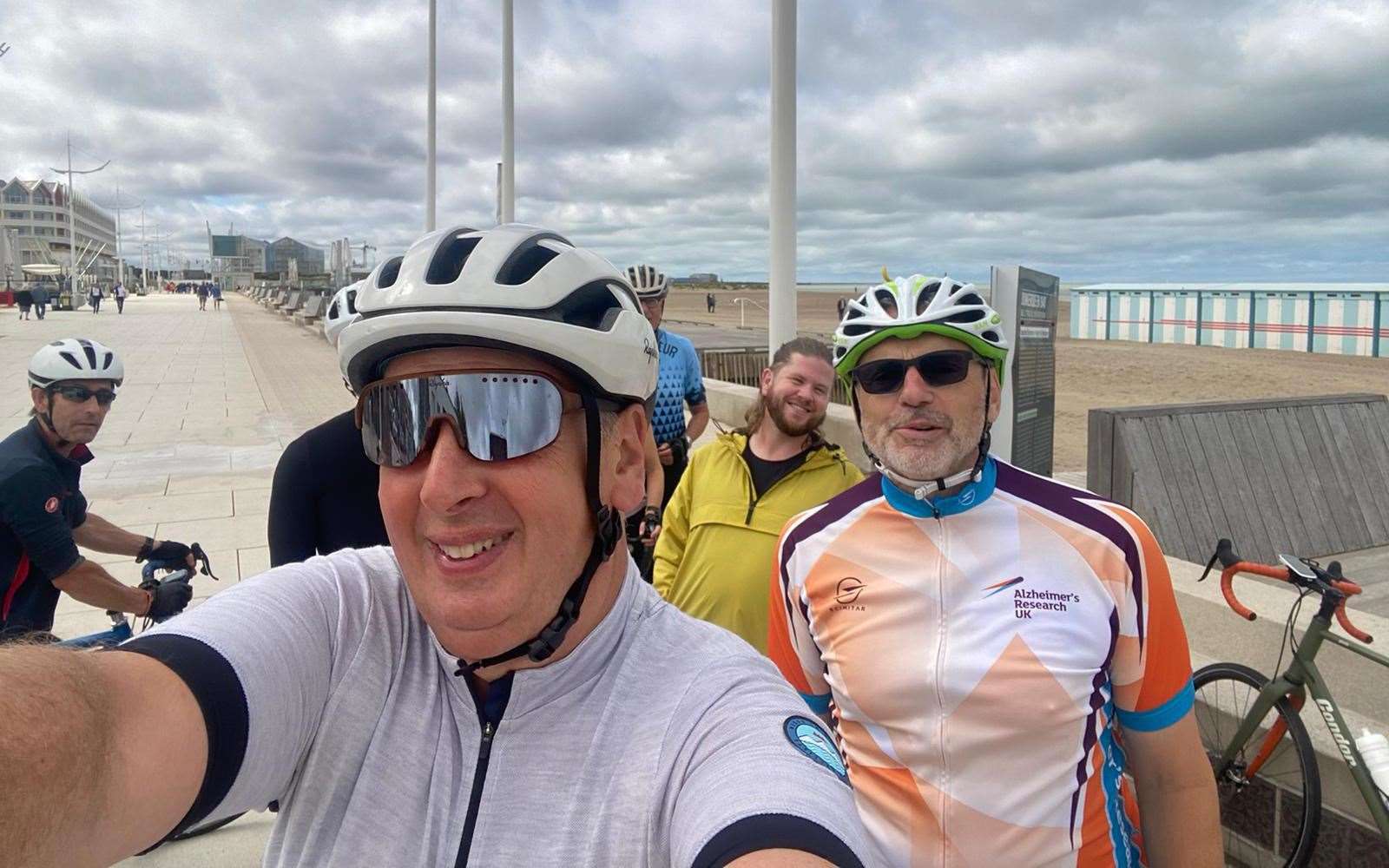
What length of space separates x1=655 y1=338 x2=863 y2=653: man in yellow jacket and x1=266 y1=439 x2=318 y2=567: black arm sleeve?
51.9 inches

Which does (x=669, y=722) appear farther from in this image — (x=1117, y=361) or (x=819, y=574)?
(x=1117, y=361)

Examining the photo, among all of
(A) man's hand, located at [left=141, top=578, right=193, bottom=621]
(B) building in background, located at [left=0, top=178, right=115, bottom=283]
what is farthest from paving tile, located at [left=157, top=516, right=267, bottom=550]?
(B) building in background, located at [left=0, top=178, right=115, bottom=283]

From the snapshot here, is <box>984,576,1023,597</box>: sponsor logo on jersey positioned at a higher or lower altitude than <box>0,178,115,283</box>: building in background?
lower

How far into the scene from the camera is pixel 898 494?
231 centimetres

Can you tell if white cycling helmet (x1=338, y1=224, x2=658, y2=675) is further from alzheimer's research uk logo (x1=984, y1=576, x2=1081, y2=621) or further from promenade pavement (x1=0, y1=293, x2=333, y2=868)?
promenade pavement (x1=0, y1=293, x2=333, y2=868)

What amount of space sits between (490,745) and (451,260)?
29.3 inches

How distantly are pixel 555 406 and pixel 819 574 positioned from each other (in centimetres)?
113

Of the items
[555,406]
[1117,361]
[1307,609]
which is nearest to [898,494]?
[555,406]

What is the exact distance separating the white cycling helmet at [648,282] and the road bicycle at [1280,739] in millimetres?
3508

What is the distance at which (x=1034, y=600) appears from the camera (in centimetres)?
203

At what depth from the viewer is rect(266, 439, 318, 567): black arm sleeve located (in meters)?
2.94

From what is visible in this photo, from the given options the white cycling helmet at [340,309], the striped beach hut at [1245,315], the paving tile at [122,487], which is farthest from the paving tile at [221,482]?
the striped beach hut at [1245,315]

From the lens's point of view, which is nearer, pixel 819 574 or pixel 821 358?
pixel 819 574

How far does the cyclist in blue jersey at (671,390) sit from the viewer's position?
5.23m
